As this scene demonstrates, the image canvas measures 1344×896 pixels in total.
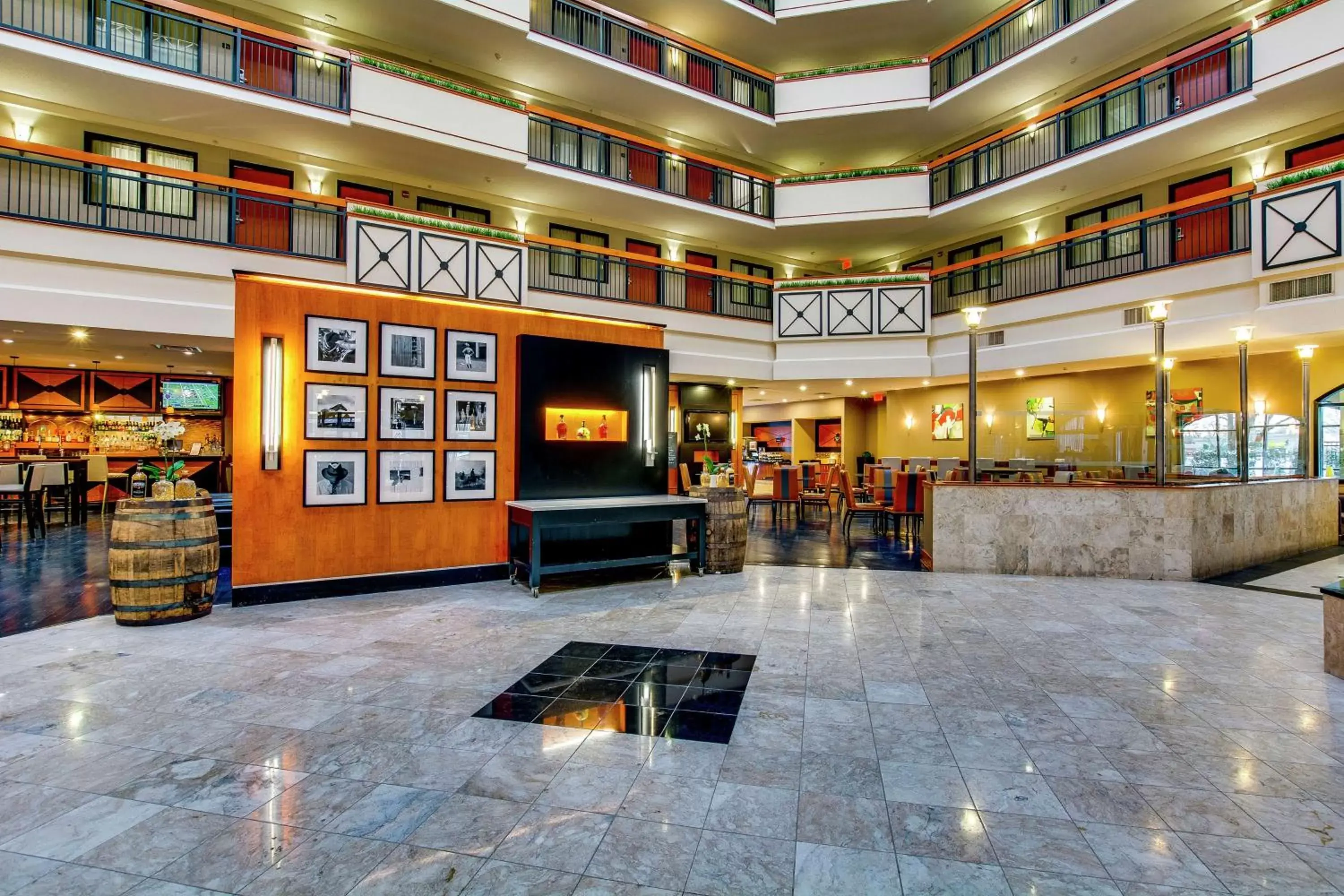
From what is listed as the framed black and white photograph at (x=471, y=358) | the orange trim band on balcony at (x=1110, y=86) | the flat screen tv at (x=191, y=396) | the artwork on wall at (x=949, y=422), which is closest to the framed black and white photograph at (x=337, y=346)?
the framed black and white photograph at (x=471, y=358)

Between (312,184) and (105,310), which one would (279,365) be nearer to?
(105,310)

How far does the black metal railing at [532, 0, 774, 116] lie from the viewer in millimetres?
12922

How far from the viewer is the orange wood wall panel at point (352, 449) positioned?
5043 millimetres

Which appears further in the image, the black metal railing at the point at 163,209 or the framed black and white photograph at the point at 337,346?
the black metal railing at the point at 163,209

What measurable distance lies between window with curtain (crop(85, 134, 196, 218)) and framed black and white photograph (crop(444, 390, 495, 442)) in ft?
22.6

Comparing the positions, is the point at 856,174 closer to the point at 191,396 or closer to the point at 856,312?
the point at 856,312

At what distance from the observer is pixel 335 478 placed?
535 cm

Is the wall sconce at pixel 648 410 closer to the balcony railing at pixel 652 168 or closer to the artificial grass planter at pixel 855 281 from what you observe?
the balcony railing at pixel 652 168

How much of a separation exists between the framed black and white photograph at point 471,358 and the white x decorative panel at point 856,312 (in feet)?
31.4

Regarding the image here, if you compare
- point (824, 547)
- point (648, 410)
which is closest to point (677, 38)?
point (648, 410)

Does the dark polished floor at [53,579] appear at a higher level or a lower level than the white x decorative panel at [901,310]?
lower

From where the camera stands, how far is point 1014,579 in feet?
20.9

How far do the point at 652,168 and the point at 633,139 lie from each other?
156cm

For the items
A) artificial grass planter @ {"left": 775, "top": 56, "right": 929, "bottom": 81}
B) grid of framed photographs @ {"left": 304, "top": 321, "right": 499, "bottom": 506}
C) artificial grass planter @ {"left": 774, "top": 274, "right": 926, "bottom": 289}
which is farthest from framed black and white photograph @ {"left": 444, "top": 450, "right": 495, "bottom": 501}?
artificial grass planter @ {"left": 775, "top": 56, "right": 929, "bottom": 81}
